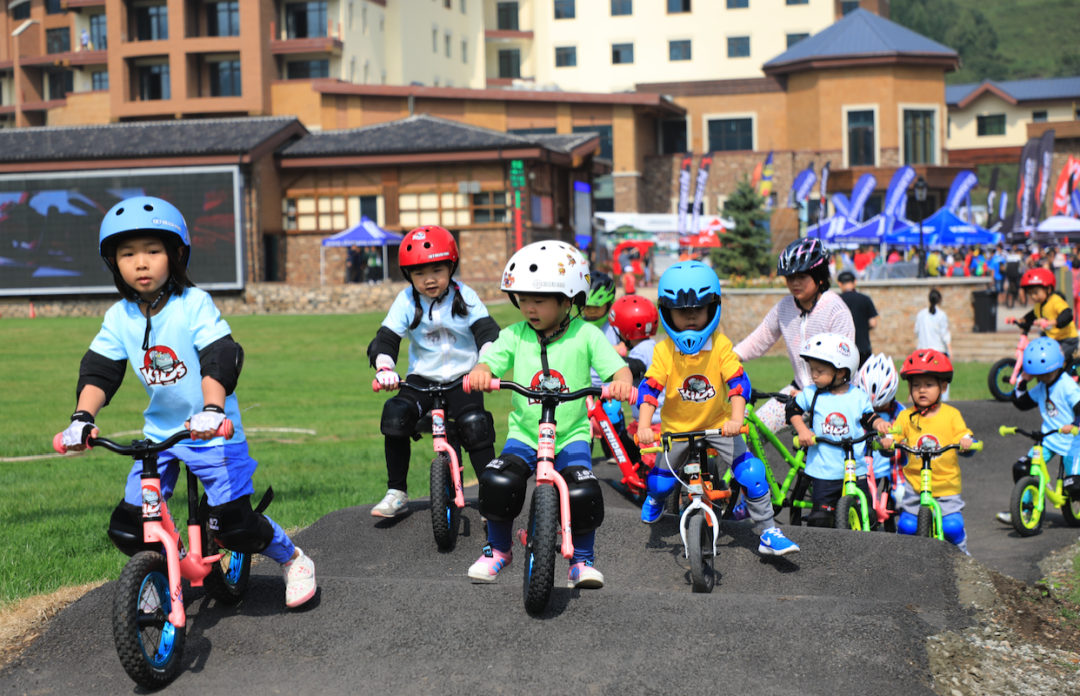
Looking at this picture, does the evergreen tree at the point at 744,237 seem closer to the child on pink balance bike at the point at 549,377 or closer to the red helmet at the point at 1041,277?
the red helmet at the point at 1041,277

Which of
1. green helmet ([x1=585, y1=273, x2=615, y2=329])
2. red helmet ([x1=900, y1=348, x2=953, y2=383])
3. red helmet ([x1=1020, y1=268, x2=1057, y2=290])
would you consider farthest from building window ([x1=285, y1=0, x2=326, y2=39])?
red helmet ([x1=900, y1=348, x2=953, y2=383])

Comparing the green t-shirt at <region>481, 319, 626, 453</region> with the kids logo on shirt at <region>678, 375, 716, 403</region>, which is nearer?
the green t-shirt at <region>481, 319, 626, 453</region>

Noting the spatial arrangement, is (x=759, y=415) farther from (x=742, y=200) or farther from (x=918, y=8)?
(x=918, y=8)

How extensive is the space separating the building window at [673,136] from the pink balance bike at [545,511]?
199 feet

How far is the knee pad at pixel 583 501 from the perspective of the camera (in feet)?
17.3

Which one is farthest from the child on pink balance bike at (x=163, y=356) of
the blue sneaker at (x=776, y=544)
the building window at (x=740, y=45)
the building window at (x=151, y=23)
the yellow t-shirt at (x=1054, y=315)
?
the building window at (x=740, y=45)

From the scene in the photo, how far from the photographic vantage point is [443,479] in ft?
22.5

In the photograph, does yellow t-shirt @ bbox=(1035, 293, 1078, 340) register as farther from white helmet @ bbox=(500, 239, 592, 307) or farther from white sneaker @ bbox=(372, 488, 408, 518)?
white helmet @ bbox=(500, 239, 592, 307)

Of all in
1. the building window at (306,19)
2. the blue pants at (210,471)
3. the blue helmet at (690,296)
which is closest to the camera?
the blue pants at (210,471)

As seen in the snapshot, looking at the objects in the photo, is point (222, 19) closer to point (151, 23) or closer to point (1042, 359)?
point (151, 23)

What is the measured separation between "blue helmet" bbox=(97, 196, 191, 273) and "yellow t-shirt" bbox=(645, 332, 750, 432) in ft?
8.86

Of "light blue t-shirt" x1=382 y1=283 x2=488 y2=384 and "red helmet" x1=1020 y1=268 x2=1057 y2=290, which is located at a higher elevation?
"red helmet" x1=1020 y1=268 x2=1057 y2=290

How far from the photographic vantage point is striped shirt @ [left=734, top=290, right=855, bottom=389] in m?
7.62

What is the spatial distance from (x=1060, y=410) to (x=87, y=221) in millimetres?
40605
